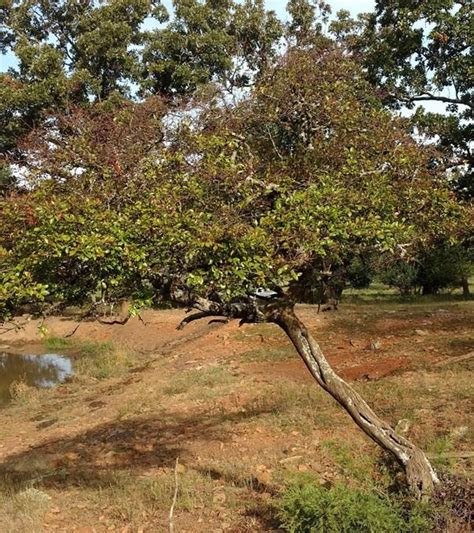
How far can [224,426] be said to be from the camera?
11023 millimetres

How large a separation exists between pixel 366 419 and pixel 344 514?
120cm

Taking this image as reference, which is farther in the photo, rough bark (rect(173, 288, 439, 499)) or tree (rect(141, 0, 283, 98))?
tree (rect(141, 0, 283, 98))

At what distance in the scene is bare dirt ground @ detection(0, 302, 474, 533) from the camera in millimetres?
7996

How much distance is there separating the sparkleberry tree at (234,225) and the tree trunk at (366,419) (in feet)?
0.04

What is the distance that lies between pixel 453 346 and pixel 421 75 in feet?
25.0

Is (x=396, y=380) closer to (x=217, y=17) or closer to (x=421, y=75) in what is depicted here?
(x=421, y=75)

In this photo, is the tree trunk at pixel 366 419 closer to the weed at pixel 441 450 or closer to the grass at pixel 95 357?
the weed at pixel 441 450

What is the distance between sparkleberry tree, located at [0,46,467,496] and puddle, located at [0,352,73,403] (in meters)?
13.4

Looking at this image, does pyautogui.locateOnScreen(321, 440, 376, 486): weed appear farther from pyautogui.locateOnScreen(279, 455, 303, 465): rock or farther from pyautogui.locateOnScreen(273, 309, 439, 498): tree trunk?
pyautogui.locateOnScreen(273, 309, 439, 498): tree trunk

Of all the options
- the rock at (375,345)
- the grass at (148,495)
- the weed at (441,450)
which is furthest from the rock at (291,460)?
the rock at (375,345)

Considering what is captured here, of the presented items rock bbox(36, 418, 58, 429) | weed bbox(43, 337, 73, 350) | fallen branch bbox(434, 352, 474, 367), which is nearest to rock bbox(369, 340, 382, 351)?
fallen branch bbox(434, 352, 474, 367)

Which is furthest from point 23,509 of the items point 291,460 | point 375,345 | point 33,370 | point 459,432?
point 33,370

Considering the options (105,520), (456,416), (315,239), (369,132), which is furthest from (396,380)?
(315,239)

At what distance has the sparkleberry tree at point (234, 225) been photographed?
516 cm
